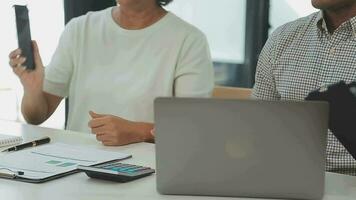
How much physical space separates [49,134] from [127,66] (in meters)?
0.39

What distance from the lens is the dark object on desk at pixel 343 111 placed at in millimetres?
1353

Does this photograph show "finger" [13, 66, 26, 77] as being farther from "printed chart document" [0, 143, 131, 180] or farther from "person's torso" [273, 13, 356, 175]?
"person's torso" [273, 13, 356, 175]

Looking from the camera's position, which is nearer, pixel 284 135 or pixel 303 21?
pixel 284 135

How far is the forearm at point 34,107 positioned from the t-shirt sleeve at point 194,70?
Result: 19.7 inches

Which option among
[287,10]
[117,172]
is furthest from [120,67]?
[287,10]

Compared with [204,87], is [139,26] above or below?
above

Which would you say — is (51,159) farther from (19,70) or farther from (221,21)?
(221,21)

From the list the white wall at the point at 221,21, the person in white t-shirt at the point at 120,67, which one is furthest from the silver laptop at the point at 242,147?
the white wall at the point at 221,21

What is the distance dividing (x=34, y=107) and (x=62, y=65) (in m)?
0.18


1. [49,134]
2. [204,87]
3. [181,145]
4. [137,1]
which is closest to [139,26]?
[137,1]

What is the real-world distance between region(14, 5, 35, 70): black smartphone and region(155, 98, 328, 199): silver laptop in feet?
2.65

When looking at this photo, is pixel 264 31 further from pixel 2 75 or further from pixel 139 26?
pixel 2 75

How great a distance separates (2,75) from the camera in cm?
381

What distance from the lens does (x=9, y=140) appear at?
156cm
